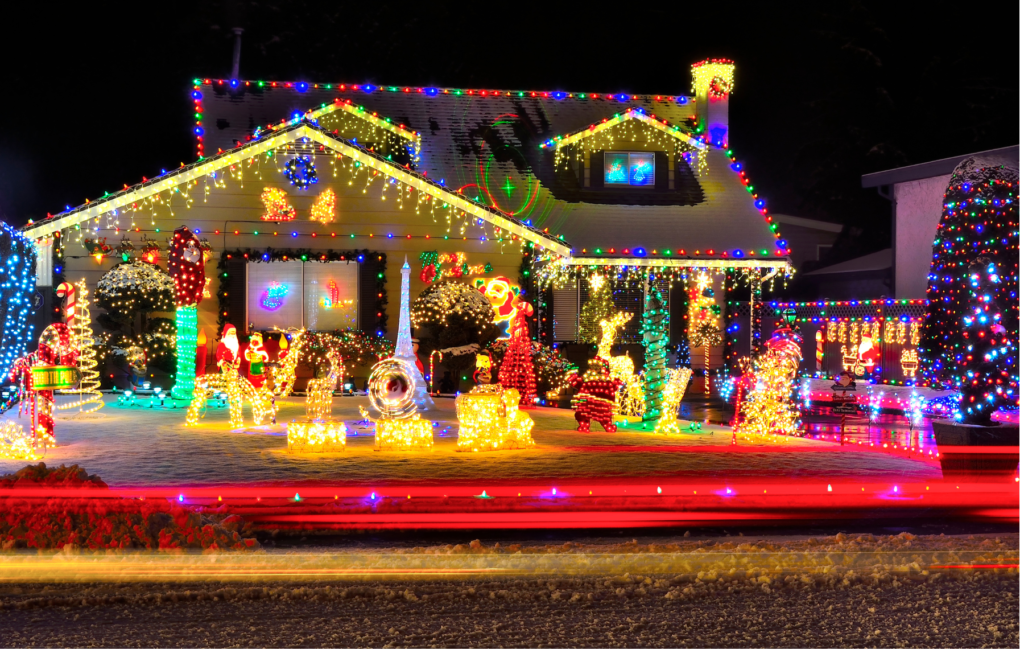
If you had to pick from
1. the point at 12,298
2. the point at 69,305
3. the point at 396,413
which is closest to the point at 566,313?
the point at 69,305

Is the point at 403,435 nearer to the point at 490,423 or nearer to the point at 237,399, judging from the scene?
the point at 490,423

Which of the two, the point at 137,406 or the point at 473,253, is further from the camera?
the point at 473,253

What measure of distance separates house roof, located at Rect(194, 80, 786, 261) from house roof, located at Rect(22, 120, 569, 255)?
1.86 metres

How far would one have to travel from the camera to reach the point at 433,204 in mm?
21516

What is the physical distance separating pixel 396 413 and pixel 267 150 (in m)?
10.1

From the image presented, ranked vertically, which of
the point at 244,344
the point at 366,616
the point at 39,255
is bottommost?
the point at 366,616

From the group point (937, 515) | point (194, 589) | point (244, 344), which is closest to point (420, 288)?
point (244, 344)

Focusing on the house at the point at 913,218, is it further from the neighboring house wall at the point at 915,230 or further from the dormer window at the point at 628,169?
the dormer window at the point at 628,169

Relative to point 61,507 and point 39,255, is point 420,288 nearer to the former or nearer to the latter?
point 39,255

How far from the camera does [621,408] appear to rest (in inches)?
660

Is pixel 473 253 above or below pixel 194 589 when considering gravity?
above

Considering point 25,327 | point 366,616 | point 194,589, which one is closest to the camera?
point 366,616

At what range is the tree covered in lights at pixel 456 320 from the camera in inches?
798

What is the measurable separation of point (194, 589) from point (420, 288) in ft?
50.8
